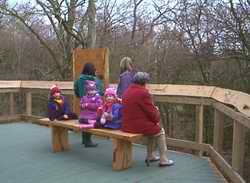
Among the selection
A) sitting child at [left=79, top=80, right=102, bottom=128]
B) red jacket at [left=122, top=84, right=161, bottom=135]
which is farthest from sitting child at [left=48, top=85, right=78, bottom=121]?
red jacket at [left=122, top=84, right=161, bottom=135]

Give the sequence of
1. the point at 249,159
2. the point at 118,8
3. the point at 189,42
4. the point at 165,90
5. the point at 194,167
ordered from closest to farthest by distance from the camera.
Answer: the point at 194,167, the point at 165,90, the point at 249,159, the point at 189,42, the point at 118,8

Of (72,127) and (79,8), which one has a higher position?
(79,8)

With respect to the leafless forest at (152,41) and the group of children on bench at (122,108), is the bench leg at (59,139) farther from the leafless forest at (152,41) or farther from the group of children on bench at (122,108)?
the leafless forest at (152,41)

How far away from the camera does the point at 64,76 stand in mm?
13422

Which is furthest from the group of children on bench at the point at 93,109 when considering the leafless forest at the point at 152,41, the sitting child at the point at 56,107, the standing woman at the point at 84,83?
the leafless forest at the point at 152,41

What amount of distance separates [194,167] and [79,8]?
8661mm

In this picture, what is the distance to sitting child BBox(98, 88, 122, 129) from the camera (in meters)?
5.95

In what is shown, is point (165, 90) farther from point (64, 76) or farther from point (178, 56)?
point (64, 76)

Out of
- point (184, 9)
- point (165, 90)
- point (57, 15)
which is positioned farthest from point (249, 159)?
point (57, 15)

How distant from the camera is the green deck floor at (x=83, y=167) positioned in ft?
17.3

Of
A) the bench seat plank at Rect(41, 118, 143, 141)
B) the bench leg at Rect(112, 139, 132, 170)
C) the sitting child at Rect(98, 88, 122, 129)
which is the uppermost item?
the sitting child at Rect(98, 88, 122, 129)

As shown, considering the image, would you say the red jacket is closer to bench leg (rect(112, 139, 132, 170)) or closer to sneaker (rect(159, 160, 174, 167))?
bench leg (rect(112, 139, 132, 170))

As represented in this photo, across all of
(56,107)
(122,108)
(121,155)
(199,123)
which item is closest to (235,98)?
(199,123)

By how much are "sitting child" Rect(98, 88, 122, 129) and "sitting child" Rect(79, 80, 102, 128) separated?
38 centimetres
